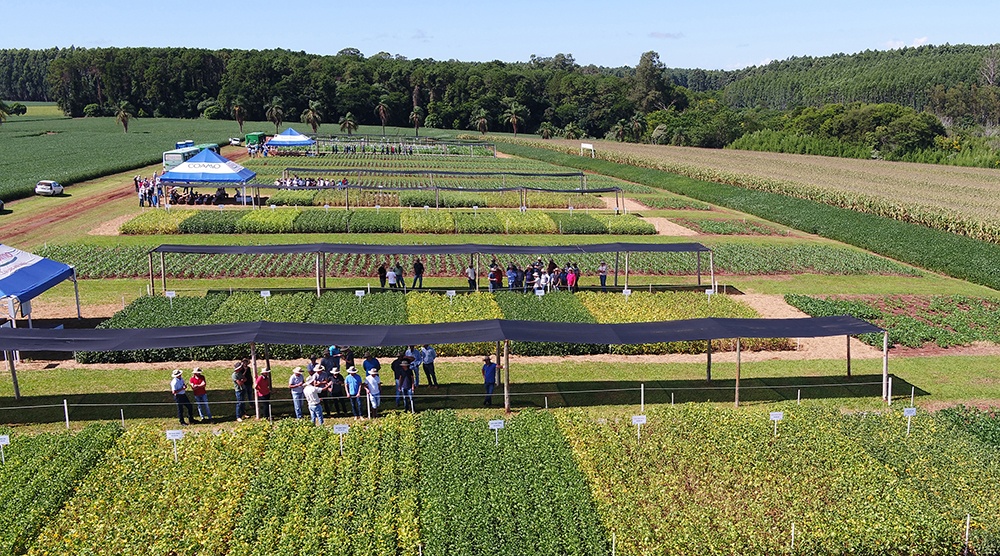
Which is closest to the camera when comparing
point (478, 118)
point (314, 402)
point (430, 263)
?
point (314, 402)

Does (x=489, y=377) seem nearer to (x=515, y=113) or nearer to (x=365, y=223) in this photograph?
(x=365, y=223)

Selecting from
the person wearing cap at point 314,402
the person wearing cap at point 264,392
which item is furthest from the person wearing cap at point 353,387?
the person wearing cap at point 264,392

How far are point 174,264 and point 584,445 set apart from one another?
2726cm

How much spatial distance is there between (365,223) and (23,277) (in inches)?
940

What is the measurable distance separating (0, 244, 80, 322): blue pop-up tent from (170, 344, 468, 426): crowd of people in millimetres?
7954

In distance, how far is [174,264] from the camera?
36.6 metres

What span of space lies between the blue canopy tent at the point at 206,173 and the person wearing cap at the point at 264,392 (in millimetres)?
34355

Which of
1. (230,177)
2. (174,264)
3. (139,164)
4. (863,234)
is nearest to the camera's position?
(174,264)

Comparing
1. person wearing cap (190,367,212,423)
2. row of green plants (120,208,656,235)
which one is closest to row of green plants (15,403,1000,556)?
person wearing cap (190,367,212,423)

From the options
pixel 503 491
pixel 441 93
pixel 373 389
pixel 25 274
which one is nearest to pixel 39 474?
pixel 373 389

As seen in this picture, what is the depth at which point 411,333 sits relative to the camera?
853 inches

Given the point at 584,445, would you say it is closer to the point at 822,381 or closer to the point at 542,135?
the point at 822,381

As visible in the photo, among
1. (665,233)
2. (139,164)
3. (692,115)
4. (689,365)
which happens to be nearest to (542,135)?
(692,115)

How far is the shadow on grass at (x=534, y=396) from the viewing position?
20.2m
